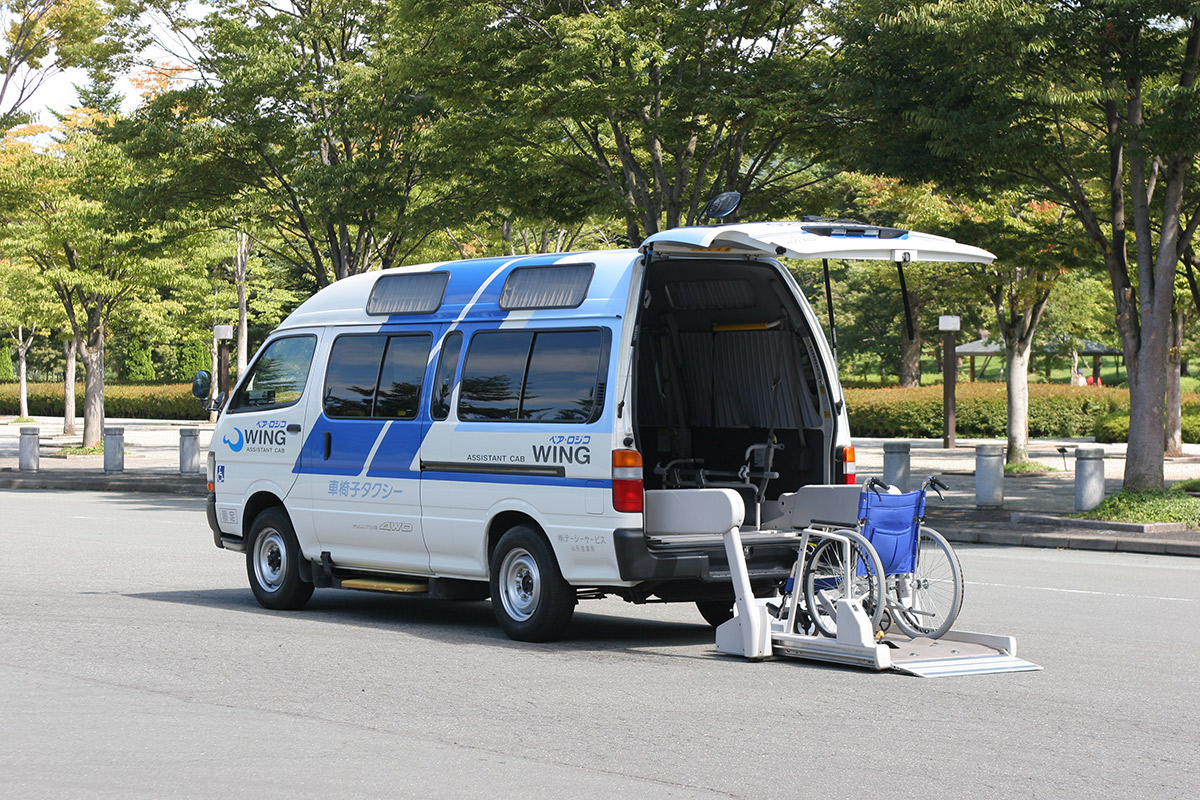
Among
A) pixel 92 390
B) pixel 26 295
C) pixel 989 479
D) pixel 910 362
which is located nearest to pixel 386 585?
pixel 989 479

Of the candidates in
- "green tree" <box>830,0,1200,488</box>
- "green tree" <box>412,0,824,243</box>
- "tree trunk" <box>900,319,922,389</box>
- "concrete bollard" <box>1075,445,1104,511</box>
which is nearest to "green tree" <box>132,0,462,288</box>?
"green tree" <box>412,0,824,243</box>

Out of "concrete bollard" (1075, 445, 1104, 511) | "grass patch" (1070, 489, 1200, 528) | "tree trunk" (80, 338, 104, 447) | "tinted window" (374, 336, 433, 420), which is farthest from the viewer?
"tree trunk" (80, 338, 104, 447)

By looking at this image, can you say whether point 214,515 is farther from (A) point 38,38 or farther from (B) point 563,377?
(A) point 38,38

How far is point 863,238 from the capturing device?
8547 millimetres

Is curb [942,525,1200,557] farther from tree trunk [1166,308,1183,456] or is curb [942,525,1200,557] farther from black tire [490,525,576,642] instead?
tree trunk [1166,308,1183,456]

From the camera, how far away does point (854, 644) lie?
8055mm

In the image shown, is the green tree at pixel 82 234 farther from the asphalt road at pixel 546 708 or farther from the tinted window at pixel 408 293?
the asphalt road at pixel 546 708

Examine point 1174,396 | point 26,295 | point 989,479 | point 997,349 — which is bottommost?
point 989,479

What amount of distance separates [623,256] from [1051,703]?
3.67m

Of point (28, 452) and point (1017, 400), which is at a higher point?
point (1017, 400)

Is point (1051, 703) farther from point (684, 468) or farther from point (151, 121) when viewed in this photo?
point (151, 121)

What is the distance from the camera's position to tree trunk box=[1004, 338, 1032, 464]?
26703 millimetres

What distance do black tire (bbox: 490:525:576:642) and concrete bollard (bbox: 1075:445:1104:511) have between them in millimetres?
11306

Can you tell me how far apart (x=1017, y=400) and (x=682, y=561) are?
1990 cm
